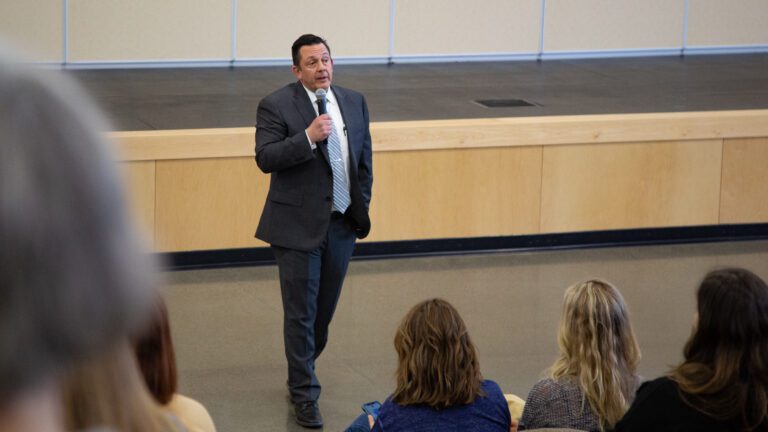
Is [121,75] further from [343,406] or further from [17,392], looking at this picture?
[17,392]

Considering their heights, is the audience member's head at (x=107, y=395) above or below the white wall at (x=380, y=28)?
below

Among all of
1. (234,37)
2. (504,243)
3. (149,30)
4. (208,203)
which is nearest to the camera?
(208,203)

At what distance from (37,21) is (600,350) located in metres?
8.33

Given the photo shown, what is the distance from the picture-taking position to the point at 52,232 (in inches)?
28.6

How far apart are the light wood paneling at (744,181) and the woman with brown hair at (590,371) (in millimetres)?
4732

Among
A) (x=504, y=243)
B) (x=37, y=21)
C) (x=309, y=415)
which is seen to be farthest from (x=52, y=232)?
(x=37, y=21)

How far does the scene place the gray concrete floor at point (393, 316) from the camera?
17.7 ft

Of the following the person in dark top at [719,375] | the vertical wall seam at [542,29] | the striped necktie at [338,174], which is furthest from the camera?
the vertical wall seam at [542,29]

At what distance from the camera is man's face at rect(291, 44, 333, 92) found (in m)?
4.88

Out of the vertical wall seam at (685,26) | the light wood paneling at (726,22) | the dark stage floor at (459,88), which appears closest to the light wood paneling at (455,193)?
the dark stage floor at (459,88)

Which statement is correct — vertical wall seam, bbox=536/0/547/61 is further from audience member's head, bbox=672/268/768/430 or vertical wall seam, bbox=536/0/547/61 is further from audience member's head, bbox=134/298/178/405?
audience member's head, bbox=134/298/178/405

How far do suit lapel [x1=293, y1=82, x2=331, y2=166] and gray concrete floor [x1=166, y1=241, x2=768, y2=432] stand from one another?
1.14 m

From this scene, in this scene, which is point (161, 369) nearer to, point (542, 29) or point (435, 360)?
point (435, 360)

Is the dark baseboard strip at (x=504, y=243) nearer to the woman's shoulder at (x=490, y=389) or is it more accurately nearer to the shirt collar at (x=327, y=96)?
the shirt collar at (x=327, y=96)
